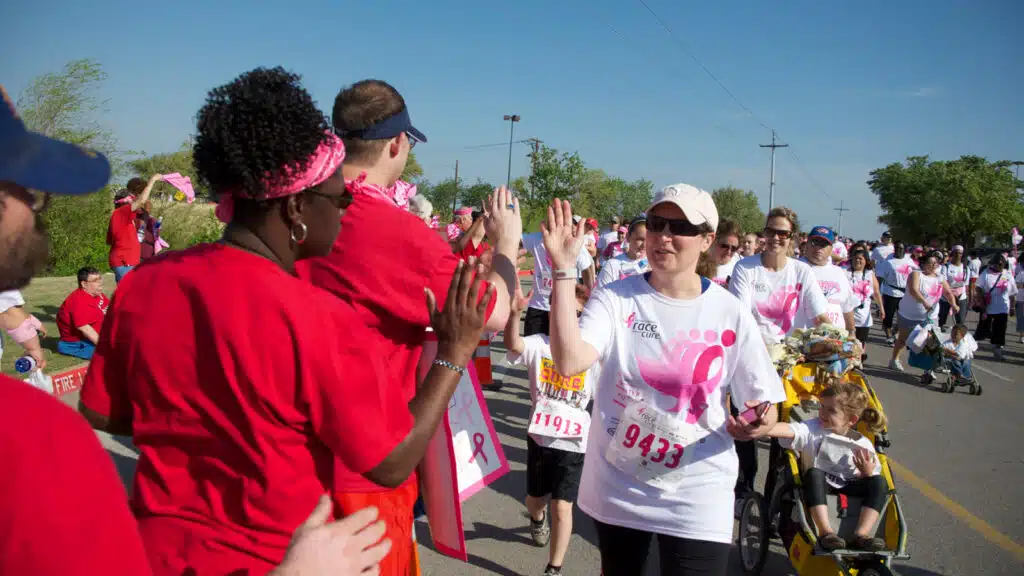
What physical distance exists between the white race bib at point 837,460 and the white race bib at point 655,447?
6.56 feet

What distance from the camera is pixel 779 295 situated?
231 inches

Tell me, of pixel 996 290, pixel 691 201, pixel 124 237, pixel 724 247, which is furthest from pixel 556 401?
pixel 996 290

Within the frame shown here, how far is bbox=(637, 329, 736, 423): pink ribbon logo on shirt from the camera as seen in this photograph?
9.41 feet

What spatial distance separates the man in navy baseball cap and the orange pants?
0.96m

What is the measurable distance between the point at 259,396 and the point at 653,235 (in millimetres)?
2058

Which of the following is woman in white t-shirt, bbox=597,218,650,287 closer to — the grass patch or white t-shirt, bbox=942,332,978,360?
the grass patch

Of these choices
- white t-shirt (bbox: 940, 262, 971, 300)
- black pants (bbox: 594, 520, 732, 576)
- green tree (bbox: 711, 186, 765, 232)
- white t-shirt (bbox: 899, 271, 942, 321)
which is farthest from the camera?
green tree (bbox: 711, 186, 765, 232)

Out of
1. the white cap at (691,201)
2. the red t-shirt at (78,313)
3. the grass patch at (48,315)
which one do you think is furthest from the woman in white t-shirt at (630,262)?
the red t-shirt at (78,313)

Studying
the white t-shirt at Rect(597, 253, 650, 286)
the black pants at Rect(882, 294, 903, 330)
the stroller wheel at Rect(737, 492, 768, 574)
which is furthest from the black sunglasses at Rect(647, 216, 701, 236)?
the black pants at Rect(882, 294, 903, 330)

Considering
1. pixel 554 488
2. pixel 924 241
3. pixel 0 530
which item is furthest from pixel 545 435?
pixel 924 241

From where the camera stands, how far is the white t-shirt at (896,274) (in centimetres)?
1343

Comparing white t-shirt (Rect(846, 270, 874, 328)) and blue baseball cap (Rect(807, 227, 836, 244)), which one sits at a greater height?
blue baseball cap (Rect(807, 227, 836, 244))

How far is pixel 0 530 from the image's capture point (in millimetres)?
727

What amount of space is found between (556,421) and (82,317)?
7.13 meters
